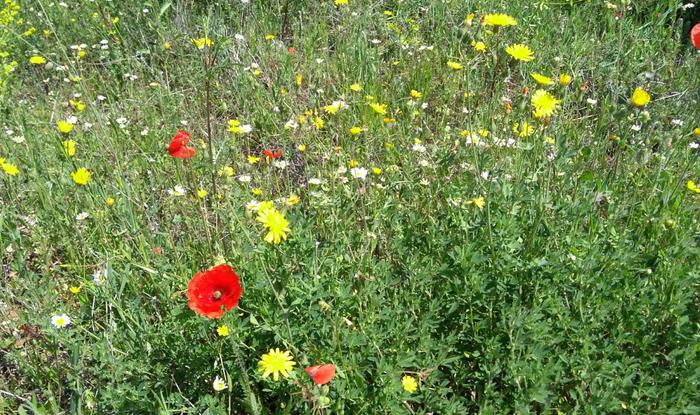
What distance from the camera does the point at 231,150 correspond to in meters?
3.14

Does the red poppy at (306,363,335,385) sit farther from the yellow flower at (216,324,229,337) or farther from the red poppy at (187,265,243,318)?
the yellow flower at (216,324,229,337)

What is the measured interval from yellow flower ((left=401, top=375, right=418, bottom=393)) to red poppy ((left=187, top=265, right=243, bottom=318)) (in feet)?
1.95

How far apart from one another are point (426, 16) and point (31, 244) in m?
2.88

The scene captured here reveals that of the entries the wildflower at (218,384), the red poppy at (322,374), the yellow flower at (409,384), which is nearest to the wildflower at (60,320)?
the wildflower at (218,384)

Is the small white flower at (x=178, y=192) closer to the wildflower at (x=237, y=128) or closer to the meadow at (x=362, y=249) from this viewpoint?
the meadow at (x=362, y=249)

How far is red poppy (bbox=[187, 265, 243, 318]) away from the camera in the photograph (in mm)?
1398

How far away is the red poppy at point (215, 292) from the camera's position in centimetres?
140

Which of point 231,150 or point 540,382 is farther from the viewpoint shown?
point 231,150

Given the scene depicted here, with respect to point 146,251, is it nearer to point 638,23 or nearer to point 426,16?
point 426,16

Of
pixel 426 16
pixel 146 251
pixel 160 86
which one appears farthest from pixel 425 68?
pixel 146 251

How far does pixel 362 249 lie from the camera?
203 cm

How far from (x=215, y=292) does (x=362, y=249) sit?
2.32ft

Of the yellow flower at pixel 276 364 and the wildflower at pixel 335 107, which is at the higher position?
the wildflower at pixel 335 107

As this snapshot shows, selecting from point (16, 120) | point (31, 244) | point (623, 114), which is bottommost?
point (31, 244)
